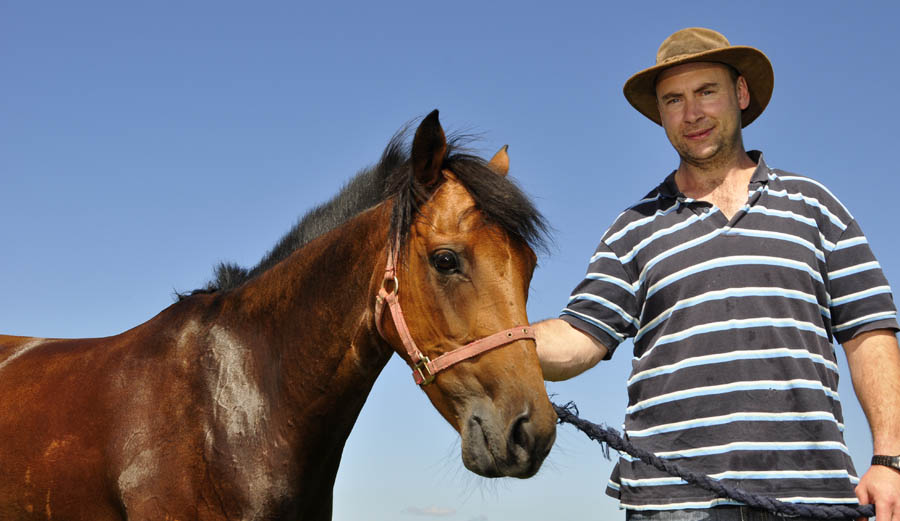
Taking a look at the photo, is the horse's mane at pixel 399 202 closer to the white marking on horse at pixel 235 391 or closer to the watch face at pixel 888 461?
the white marking on horse at pixel 235 391

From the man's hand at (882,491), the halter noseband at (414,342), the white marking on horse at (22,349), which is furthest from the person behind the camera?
the white marking on horse at (22,349)

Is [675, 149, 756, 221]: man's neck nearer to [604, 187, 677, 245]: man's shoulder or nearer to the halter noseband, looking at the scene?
[604, 187, 677, 245]: man's shoulder

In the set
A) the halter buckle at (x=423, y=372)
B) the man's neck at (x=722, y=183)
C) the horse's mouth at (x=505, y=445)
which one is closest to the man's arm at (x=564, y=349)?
the horse's mouth at (x=505, y=445)

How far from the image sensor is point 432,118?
10.8 feet

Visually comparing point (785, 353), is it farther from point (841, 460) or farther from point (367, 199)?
point (367, 199)

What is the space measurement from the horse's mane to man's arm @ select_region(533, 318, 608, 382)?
0.44 metres

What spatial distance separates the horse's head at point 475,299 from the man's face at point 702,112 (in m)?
0.76

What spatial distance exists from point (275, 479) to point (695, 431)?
1940mm

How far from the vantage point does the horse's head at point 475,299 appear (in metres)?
2.85

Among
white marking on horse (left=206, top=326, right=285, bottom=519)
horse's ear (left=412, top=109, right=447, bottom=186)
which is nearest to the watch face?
horse's ear (left=412, top=109, right=447, bottom=186)

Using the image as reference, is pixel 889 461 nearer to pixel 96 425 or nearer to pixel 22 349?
pixel 96 425

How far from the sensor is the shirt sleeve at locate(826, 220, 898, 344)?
272cm

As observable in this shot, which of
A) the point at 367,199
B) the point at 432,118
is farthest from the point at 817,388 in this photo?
the point at 367,199

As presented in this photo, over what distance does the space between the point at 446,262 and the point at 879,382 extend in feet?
5.76
